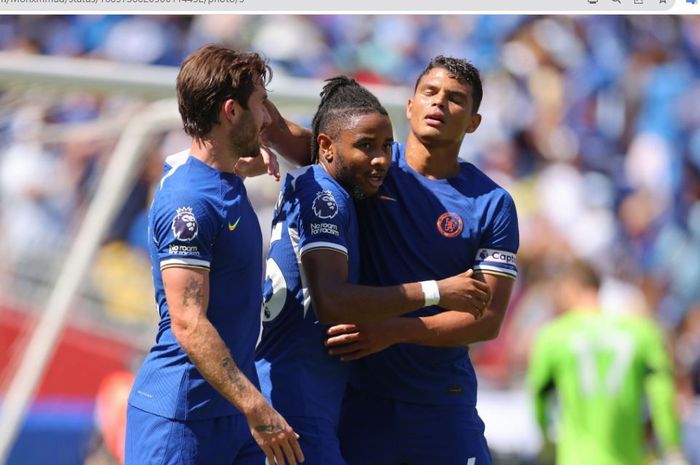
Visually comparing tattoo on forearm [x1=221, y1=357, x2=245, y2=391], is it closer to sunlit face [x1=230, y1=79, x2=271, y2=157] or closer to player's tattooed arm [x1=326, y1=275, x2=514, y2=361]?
player's tattooed arm [x1=326, y1=275, x2=514, y2=361]

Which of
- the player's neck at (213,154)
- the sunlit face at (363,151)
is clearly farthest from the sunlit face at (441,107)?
the player's neck at (213,154)

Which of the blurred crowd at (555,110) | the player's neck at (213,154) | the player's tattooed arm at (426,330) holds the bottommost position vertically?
the player's tattooed arm at (426,330)

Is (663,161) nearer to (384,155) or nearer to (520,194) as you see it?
(520,194)

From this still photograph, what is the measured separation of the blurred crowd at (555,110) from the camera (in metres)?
12.5

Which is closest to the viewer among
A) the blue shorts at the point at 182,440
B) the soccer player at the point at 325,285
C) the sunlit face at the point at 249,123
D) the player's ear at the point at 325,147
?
the blue shorts at the point at 182,440

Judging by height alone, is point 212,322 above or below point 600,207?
below

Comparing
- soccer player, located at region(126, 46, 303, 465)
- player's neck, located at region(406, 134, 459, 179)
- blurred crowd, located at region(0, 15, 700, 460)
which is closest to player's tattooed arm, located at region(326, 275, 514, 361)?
soccer player, located at region(126, 46, 303, 465)

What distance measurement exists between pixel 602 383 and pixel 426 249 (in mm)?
3735

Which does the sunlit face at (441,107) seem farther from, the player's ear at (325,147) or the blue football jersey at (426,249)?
the player's ear at (325,147)

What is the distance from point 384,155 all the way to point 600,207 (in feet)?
29.4

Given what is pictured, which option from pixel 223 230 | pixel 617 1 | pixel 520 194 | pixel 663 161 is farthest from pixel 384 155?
pixel 663 161

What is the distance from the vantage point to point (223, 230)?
428 centimetres

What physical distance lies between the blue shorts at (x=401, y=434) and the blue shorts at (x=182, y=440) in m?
0.72

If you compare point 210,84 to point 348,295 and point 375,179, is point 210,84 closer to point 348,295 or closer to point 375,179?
point 375,179
